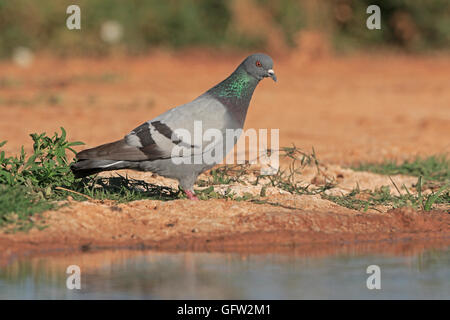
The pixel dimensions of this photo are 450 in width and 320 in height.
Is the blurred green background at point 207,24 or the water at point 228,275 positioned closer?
the water at point 228,275

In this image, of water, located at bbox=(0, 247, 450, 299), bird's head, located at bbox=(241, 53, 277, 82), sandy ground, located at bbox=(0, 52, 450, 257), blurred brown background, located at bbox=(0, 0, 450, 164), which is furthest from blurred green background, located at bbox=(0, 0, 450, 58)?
water, located at bbox=(0, 247, 450, 299)

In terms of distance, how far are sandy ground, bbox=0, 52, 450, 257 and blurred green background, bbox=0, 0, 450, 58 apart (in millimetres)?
456

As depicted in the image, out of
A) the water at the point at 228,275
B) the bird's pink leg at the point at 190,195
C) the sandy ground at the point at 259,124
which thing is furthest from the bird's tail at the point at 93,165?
the water at the point at 228,275

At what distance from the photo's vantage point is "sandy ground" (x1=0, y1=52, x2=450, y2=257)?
5520mm

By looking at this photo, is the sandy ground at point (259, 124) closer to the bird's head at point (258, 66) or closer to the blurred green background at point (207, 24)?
the blurred green background at point (207, 24)

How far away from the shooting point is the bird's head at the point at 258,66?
6082 millimetres

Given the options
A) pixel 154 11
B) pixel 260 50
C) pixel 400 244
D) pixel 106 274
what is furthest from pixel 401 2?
pixel 106 274

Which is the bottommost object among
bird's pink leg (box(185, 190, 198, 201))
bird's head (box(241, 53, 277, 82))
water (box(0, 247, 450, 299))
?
water (box(0, 247, 450, 299))

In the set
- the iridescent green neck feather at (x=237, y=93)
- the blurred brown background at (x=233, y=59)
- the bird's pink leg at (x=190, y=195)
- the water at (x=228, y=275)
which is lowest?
the water at (x=228, y=275)

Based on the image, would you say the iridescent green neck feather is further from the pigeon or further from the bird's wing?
the bird's wing

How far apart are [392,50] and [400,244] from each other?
12.4 meters

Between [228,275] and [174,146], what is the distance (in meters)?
1.34

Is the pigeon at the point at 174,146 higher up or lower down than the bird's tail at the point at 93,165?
higher up
